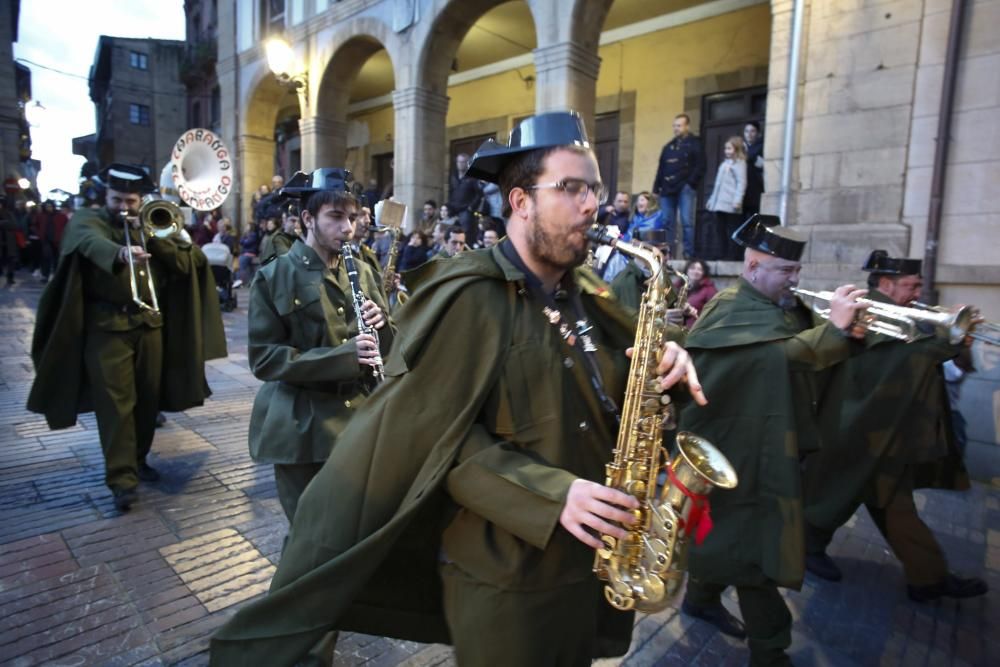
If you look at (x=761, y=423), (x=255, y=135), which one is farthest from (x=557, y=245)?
(x=255, y=135)

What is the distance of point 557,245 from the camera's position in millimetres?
1664

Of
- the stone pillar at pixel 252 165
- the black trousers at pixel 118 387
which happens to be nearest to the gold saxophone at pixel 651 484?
the black trousers at pixel 118 387

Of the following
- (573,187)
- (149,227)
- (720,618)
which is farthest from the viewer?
(149,227)

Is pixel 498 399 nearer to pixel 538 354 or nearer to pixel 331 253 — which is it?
pixel 538 354

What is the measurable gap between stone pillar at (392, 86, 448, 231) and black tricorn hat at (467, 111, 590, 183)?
34.7 feet

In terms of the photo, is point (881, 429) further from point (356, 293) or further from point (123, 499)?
point (123, 499)

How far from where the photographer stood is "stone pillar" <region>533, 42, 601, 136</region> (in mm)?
9273

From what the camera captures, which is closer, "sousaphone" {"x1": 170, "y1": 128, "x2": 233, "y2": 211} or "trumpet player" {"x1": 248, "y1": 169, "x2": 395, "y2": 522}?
"trumpet player" {"x1": 248, "y1": 169, "x2": 395, "y2": 522}

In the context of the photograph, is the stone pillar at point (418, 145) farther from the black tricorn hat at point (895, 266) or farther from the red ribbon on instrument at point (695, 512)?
the red ribbon on instrument at point (695, 512)

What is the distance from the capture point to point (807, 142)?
A: 6.64 metres

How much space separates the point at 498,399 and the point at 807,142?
21.3ft

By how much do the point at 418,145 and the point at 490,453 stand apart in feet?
37.0

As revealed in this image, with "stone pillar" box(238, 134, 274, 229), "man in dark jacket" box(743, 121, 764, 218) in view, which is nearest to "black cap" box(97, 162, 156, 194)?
"man in dark jacket" box(743, 121, 764, 218)

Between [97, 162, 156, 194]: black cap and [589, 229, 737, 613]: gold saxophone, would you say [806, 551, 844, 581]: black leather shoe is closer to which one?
[589, 229, 737, 613]: gold saxophone
